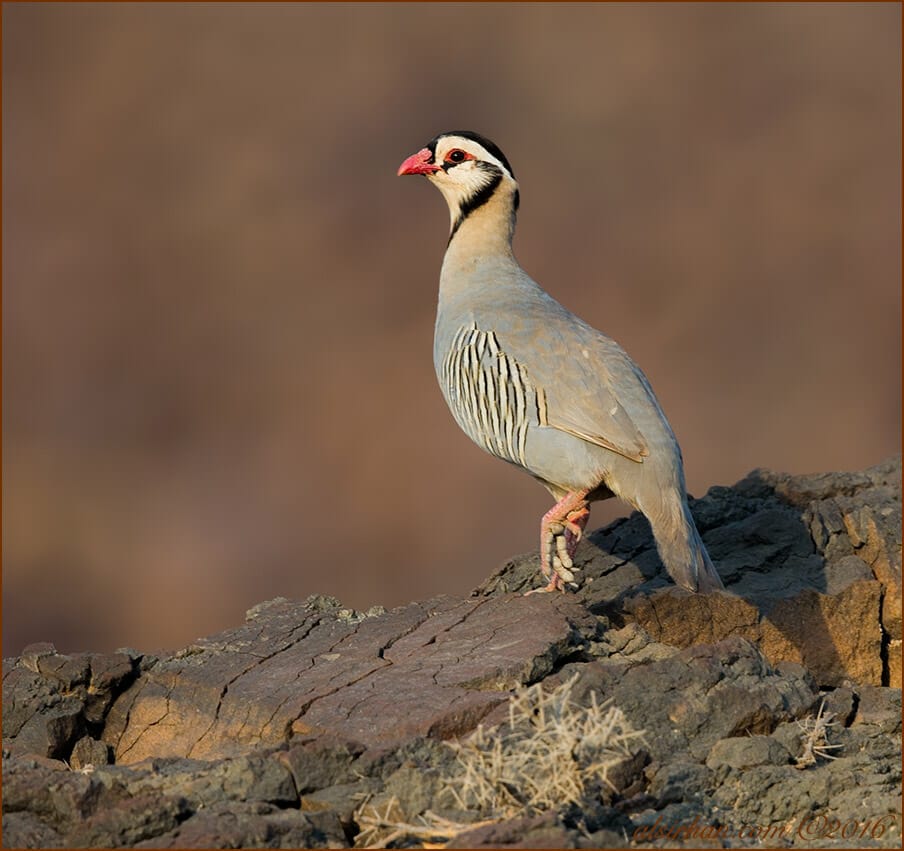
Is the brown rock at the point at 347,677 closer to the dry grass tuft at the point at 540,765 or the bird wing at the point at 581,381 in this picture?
the dry grass tuft at the point at 540,765

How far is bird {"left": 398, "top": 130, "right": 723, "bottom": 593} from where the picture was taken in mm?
6828

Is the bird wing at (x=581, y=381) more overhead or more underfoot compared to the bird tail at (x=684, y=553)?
more overhead

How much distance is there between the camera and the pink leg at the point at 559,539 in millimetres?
7133

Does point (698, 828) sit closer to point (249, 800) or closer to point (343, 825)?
point (343, 825)

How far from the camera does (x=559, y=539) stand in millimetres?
A: 7188

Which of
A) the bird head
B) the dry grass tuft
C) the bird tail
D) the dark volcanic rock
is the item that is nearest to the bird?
the bird tail

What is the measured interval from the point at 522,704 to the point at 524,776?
0.46 m

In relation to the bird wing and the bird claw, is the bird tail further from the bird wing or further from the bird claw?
the bird claw

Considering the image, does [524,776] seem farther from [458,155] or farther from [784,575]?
[458,155]

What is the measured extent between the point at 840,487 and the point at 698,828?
3.88 m

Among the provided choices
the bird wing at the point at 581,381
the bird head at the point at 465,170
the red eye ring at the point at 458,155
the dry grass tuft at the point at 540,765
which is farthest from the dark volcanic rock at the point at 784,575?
the red eye ring at the point at 458,155

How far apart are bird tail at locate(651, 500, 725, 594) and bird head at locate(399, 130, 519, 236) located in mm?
2553

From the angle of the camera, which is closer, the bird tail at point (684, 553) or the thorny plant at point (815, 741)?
the thorny plant at point (815, 741)

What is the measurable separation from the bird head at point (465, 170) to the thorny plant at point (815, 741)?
13.0ft
